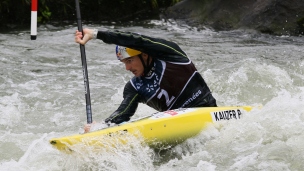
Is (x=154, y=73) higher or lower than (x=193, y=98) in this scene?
higher

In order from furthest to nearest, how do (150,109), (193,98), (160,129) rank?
(150,109) → (193,98) → (160,129)

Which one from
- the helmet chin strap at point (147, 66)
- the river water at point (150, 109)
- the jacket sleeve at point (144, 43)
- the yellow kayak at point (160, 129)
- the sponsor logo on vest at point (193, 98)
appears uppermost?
the jacket sleeve at point (144, 43)

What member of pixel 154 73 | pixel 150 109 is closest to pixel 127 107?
pixel 154 73

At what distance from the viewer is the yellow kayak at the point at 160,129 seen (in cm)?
475

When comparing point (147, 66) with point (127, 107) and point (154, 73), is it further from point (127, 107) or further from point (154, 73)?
point (127, 107)

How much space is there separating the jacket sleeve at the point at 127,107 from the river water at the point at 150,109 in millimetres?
498

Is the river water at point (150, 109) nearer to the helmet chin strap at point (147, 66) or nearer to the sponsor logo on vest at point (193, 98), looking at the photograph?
the sponsor logo on vest at point (193, 98)

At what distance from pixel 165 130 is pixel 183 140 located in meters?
0.25

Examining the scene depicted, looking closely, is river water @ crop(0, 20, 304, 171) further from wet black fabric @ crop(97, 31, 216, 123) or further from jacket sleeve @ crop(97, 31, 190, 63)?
jacket sleeve @ crop(97, 31, 190, 63)

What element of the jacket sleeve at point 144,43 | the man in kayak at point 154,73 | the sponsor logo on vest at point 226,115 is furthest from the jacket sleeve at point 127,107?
the sponsor logo on vest at point 226,115

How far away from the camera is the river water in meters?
5.00

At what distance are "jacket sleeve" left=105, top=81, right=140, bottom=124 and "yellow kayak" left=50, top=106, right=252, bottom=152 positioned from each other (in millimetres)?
326

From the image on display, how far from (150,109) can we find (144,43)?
2675mm

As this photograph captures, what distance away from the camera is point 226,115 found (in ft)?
17.8
